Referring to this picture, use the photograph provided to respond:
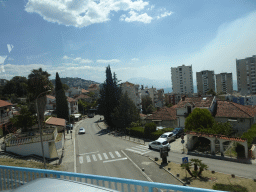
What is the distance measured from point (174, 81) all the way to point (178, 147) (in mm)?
93629

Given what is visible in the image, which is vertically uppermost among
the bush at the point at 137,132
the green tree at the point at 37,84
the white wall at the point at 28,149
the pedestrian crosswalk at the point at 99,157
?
the green tree at the point at 37,84

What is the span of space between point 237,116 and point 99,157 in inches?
848

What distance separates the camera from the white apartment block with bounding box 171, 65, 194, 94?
109 meters

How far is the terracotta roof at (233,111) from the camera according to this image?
27.4 metres

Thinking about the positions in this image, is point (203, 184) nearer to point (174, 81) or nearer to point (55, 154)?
point (55, 154)

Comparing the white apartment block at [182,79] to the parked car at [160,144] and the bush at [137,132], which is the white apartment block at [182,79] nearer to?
the bush at [137,132]

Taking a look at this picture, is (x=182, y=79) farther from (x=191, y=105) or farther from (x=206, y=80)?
(x=191, y=105)

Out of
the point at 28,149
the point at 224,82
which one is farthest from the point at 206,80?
the point at 28,149

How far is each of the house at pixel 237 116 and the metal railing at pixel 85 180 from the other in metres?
28.9

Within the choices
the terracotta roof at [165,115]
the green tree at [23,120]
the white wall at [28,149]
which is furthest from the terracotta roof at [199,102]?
the green tree at [23,120]

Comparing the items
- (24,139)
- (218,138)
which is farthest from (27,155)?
(218,138)

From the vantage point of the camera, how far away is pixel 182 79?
110 meters

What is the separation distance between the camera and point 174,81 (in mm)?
112375

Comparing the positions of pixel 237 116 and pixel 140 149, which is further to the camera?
pixel 237 116
